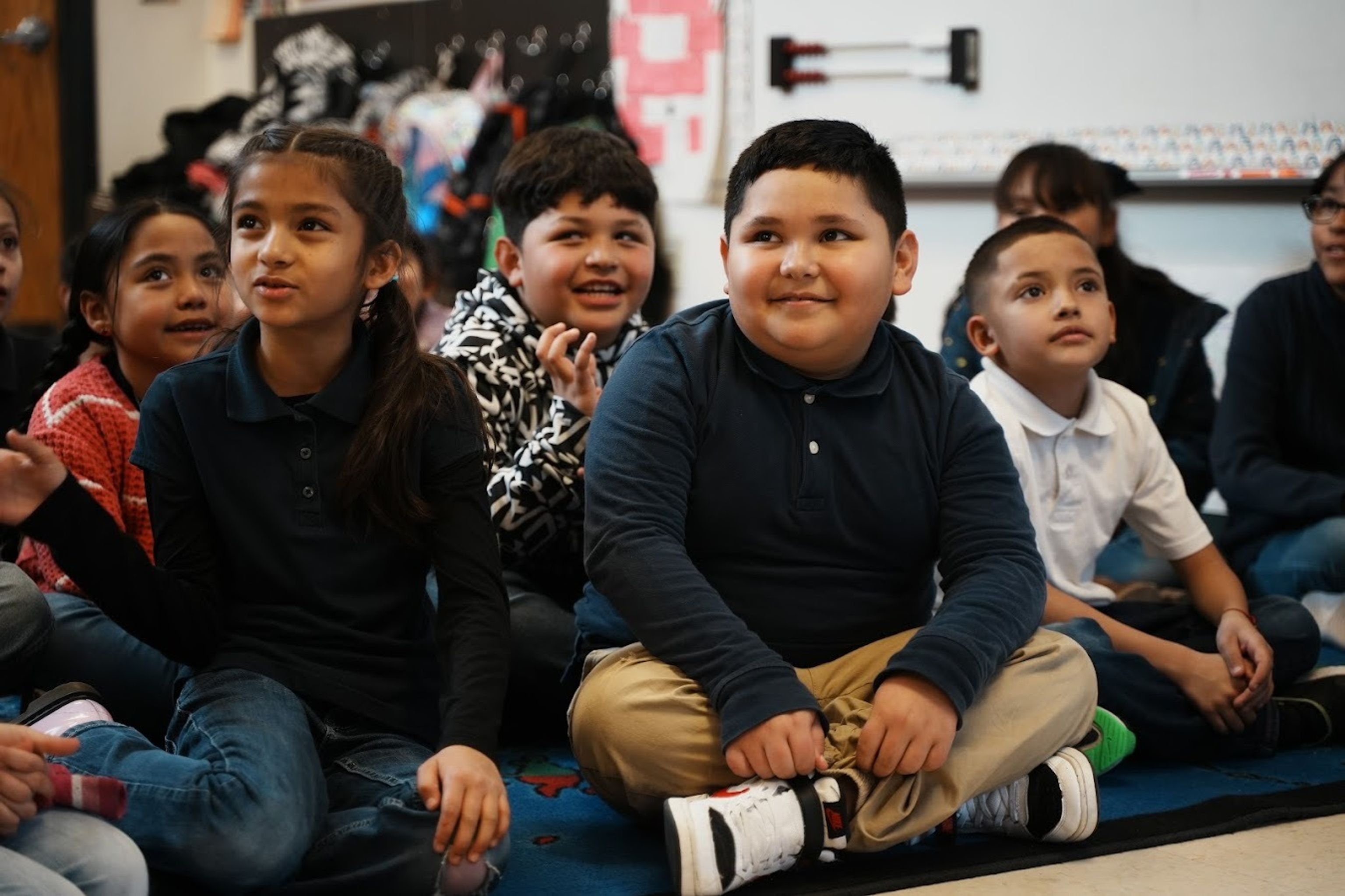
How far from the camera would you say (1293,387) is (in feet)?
7.76

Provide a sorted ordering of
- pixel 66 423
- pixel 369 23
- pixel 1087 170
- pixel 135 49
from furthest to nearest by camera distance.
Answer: pixel 135 49, pixel 369 23, pixel 1087 170, pixel 66 423

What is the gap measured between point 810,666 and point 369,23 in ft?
12.2

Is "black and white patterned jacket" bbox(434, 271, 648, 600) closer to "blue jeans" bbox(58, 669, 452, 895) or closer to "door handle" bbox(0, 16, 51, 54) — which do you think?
"blue jeans" bbox(58, 669, 452, 895)

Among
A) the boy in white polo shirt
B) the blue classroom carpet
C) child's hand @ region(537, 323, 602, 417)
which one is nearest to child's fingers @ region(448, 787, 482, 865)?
the blue classroom carpet

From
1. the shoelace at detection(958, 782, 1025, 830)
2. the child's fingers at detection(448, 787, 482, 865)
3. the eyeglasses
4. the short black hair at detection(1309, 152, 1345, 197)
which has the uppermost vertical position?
the short black hair at detection(1309, 152, 1345, 197)

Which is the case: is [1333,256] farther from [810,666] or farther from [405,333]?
[405,333]

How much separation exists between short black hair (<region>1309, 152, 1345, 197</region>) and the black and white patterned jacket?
105 centimetres

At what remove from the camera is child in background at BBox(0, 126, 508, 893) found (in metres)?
1.34

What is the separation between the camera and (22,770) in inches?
46.5

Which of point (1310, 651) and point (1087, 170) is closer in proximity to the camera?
point (1310, 651)

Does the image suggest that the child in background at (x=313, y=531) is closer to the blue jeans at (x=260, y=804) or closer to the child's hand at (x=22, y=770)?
the blue jeans at (x=260, y=804)

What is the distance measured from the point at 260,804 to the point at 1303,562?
1611 mm

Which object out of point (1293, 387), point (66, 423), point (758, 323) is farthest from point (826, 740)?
point (1293, 387)

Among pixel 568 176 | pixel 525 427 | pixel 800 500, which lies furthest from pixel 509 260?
pixel 800 500
